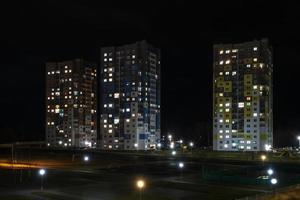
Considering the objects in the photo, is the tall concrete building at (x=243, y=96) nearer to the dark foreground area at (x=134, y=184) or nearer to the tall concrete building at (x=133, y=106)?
the tall concrete building at (x=133, y=106)

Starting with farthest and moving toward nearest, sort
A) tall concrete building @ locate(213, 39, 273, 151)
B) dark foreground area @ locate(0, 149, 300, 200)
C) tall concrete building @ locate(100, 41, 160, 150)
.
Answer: tall concrete building @ locate(100, 41, 160, 150), tall concrete building @ locate(213, 39, 273, 151), dark foreground area @ locate(0, 149, 300, 200)

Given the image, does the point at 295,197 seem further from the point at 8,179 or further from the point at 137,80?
the point at 137,80

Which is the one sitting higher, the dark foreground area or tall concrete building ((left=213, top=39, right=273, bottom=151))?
tall concrete building ((left=213, top=39, right=273, bottom=151))

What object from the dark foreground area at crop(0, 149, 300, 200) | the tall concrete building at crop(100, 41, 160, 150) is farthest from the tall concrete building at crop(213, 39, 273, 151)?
the dark foreground area at crop(0, 149, 300, 200)

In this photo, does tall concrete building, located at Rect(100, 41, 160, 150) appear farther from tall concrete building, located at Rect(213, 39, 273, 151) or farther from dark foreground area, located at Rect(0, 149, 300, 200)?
dark foreground area, located at Rect(0, 149, 300, 200)

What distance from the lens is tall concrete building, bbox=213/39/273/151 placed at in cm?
16550

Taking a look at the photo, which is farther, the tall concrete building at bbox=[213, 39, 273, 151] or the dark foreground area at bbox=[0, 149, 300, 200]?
the tall concrete building at bbox=[213, 39, 273, 151]

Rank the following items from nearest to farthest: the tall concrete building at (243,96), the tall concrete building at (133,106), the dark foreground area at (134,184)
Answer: the dark foreground area at (134,184) → the tall concrete building at (243,96) → the tall concrete building at (133,106)

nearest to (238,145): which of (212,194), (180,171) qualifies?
(180,171)

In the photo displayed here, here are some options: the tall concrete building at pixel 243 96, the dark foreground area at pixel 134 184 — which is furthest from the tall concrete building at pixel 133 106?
the dark foreground area at pixel 134 184

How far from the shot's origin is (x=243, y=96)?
169500mm

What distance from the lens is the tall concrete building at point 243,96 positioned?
165500 mm

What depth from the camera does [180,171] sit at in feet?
287

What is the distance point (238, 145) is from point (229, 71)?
28486 mm
